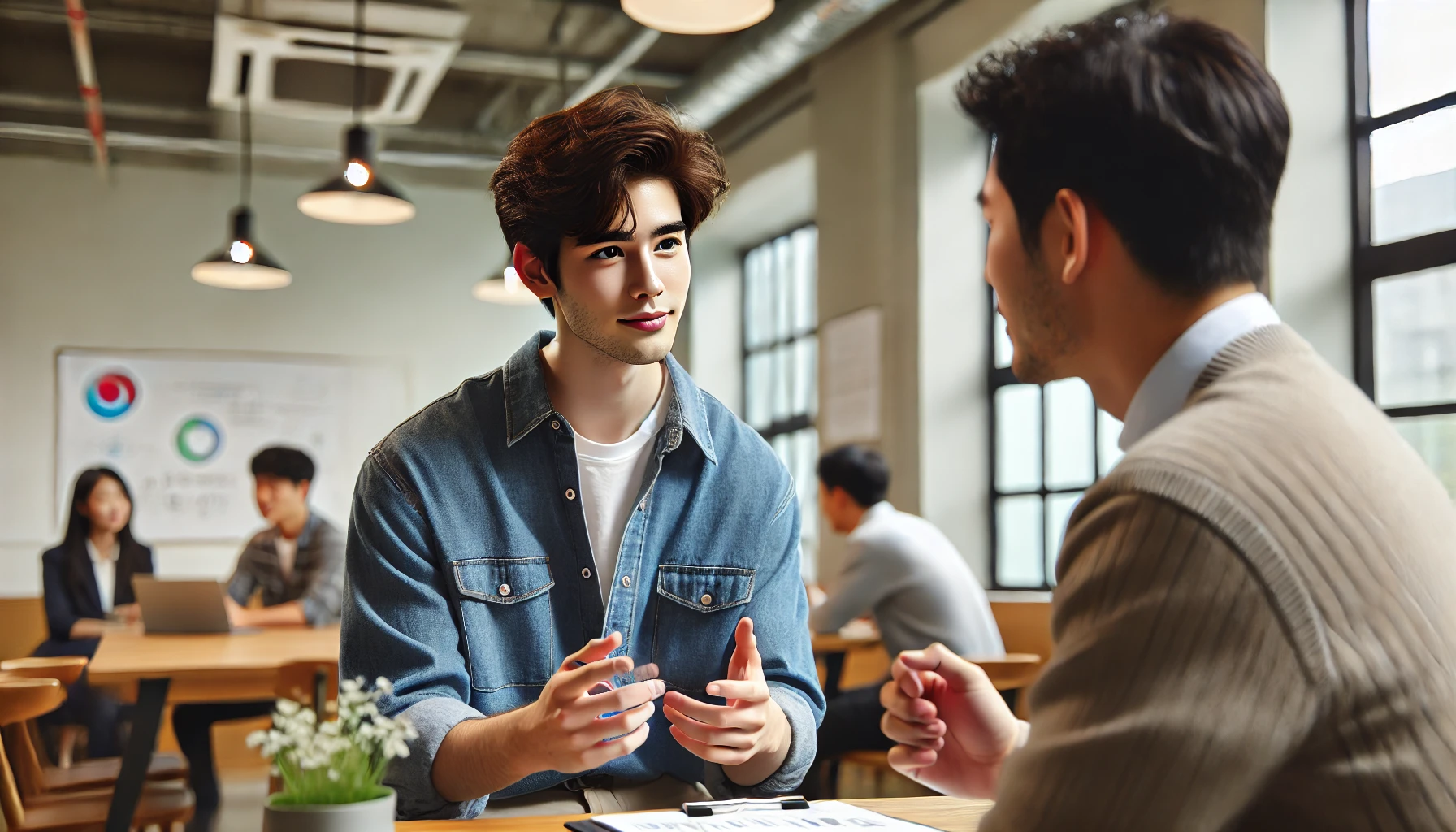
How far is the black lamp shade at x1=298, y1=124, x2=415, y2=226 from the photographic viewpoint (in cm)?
508

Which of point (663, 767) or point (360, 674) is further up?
point (360, 674)

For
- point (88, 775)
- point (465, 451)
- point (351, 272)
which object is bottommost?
point (88, 775)

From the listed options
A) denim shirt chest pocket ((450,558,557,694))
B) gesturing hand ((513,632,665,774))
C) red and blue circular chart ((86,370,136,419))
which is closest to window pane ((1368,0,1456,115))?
denim shirt chest pocket ((450,558,557,694))

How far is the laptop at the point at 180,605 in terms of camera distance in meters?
4.65

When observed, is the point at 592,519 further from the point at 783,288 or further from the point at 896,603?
the point at 783,288

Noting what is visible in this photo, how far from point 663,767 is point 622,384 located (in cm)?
53

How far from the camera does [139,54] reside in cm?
711

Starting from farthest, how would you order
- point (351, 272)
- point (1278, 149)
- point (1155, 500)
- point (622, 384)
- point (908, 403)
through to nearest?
point (351, 272)
point (908, 403)
point (622, 384)
point (1278, 149)
point (1155, 500)

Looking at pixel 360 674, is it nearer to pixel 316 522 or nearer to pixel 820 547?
pixel 316 522

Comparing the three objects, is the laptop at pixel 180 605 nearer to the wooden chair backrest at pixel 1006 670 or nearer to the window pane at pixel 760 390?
the wooden chair backrest at pixel 1006 670

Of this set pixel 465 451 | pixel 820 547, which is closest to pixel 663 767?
pixel 465 451

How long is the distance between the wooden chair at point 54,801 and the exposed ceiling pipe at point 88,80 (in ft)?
13.9

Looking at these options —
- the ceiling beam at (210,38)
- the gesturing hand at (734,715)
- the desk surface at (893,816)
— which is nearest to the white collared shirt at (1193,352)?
the desk surface at (893,816)

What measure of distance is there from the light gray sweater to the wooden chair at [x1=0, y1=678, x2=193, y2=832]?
226cm
